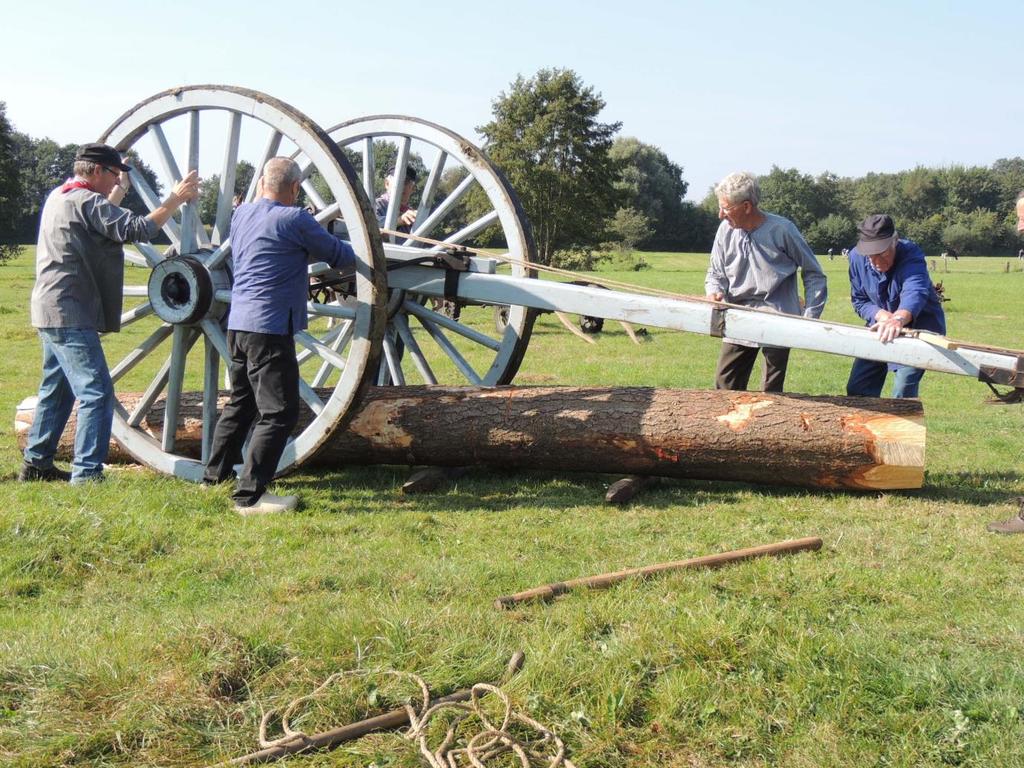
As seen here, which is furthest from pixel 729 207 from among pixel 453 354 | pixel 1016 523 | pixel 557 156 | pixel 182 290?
pixel 557 156

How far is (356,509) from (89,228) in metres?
2.26

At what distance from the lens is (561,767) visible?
9.21ft

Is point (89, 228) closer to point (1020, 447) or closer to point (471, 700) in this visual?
point (471, 700)

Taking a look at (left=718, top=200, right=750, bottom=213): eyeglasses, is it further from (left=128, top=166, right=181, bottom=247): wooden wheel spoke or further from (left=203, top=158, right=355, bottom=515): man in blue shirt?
(left=128, top=166, right=181, bottom=247): wooden wheel spoke

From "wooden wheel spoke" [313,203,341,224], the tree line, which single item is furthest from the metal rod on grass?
the tree line

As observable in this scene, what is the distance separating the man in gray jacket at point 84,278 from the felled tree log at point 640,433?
26.1 inches

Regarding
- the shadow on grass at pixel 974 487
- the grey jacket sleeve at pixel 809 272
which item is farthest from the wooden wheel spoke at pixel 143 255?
the shadow on grass at pixel 974 487

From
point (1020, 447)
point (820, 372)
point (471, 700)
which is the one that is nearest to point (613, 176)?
point (820, 372)

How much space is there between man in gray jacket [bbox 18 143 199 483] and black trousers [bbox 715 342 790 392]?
138 inches

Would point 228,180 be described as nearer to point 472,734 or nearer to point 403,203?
point 403,203

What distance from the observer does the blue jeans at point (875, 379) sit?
20.2ft

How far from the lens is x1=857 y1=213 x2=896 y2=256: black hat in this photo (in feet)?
18.8

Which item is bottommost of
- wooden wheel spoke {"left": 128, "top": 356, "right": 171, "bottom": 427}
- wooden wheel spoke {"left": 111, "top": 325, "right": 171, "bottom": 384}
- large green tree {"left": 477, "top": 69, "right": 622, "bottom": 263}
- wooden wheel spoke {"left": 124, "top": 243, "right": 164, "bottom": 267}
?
wooden wheel spoke {"left": 128, "top": 356, "right": 171, "bottom": 427}

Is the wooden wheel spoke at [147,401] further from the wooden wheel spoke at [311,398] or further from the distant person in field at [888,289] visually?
the distant person in field at [888,289]
